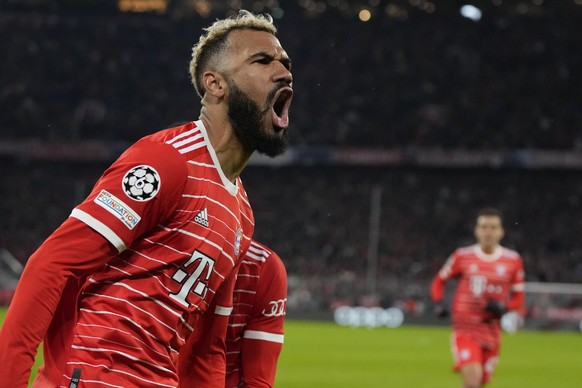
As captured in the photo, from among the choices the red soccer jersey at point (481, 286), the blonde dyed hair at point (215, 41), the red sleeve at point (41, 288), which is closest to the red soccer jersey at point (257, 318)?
the blonde dyed hair at point (215, 41)

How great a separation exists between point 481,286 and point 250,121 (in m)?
8.21

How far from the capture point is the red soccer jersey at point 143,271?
254 centimetres

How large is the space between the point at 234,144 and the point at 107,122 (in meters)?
34.7

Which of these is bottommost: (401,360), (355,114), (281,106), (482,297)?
(281,106)

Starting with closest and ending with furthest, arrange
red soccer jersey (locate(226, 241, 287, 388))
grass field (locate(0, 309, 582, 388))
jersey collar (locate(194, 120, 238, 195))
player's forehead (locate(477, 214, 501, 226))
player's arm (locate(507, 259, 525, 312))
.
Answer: jersey collar (locate(194, 120, 238, 195)), red soccer jersey (locate(226, 241, 287, 388)), player's forehead (locate(477, 214, 501, 226)), player's arm (locate(507, 259, 525, 312)), grass field (locate(0, 309, 582, 388))

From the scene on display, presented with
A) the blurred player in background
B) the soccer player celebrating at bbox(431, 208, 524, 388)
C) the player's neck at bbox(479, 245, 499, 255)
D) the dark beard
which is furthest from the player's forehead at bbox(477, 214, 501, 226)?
the dark beard

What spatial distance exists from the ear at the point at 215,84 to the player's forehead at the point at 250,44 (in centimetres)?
8

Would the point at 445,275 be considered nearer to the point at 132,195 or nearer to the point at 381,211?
the point at 132,195

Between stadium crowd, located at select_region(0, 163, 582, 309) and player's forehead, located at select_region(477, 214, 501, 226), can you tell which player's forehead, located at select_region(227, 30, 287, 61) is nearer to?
player's forehead, located at select_region(477, 214, 501, 226)

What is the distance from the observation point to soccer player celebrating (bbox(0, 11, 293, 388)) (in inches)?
97.2

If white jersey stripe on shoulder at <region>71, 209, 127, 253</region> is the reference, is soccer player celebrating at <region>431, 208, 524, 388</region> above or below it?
above

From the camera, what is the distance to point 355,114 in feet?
122

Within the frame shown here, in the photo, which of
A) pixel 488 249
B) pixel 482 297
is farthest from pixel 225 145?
pixel 488 249

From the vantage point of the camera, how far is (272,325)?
3.71 m
